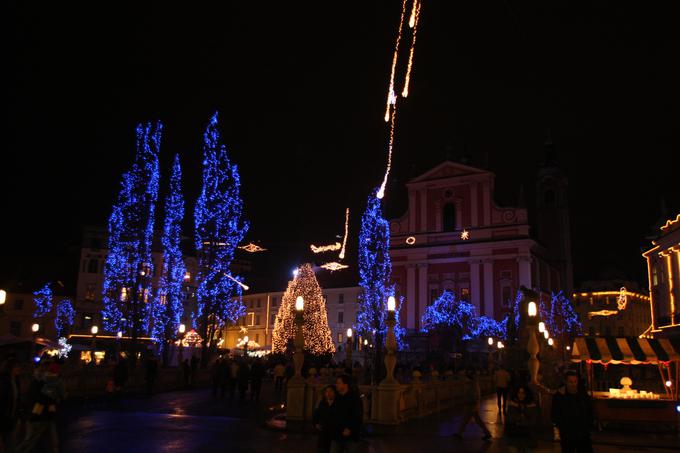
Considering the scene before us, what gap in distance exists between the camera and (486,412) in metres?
21.0

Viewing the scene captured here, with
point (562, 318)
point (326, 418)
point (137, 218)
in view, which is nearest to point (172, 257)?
point (137, 218)

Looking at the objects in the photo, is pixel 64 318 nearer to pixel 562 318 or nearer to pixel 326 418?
pixel 562 318

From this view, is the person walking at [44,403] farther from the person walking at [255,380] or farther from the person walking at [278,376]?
the person walking at [278,376]

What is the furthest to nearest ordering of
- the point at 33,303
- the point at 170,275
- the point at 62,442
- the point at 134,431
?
the point at 33,303 < the point at 170,275 < the point at 134,431 < the point at 62,442

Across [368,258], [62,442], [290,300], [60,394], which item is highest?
[368,258]

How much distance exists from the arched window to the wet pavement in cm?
4411

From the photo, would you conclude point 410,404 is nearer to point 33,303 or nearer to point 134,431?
point 134,431

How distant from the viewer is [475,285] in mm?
59281

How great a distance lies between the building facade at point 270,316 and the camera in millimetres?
71938

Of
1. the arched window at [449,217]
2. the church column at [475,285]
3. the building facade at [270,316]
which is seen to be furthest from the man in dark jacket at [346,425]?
the building facade at [270,316]

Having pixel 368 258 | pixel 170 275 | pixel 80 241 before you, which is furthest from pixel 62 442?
pixel 80 241

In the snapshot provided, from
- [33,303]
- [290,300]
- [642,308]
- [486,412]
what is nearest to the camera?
[486,412]

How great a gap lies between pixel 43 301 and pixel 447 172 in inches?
1604

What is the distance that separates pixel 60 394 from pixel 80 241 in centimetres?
5944
